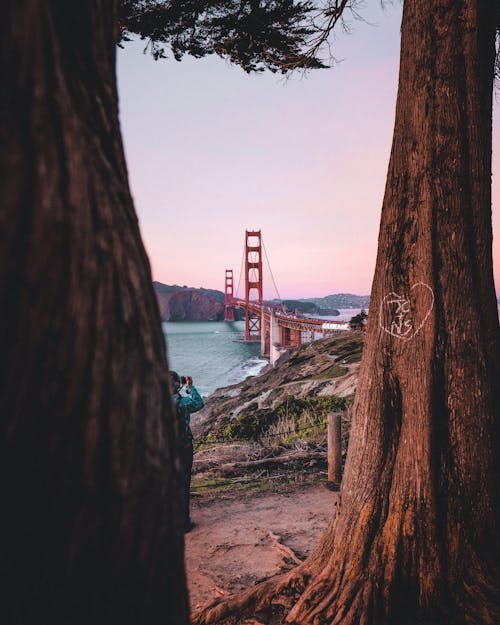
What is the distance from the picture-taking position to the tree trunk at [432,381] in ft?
7.42

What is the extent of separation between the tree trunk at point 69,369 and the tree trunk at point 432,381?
1.79 m

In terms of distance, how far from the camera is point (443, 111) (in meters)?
2.33

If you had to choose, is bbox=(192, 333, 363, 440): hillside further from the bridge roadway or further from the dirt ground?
the bridge roadway

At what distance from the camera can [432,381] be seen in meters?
2.29

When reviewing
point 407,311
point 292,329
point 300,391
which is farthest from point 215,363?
point 407,311

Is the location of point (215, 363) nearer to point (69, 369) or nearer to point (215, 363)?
point (215, 363)

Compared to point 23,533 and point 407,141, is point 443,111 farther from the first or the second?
point 23,533

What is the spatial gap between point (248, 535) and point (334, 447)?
1.82 metres

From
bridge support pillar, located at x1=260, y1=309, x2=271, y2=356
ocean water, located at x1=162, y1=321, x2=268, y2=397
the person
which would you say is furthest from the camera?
bridge support pillar, located at x1=260, y1=309, x2=271, y2=356

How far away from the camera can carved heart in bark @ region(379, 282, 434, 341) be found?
2.34m

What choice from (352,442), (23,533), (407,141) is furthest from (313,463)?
(23,533)

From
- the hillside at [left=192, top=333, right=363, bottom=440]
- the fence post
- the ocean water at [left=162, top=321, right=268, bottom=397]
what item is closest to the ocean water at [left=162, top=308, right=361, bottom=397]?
the ocean water at [left=162, top=321, right=268, bottom=397]

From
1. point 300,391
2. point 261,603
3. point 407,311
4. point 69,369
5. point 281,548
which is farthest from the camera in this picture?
point 300,391

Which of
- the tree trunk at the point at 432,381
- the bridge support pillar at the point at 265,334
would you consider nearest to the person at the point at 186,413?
the tree trunk at the point at 432,381
